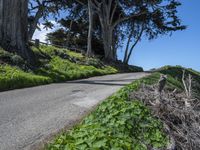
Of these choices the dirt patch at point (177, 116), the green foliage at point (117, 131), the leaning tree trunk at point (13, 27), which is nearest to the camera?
the green foliage at point (117, 131)

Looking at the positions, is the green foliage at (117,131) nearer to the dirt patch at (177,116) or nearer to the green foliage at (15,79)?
the dirt patch at (177,116)

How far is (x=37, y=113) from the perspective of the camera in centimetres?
1016

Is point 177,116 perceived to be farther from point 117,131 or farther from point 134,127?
point 117,131

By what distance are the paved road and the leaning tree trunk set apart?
29.3 feet

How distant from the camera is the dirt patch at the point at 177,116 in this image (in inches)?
307

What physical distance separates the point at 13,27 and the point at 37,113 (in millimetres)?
14353

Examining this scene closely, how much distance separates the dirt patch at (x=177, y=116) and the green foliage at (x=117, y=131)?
15.7 inches

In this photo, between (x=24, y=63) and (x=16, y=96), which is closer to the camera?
(x=16, y=96)

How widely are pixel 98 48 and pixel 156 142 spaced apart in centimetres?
4553

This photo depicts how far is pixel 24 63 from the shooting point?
21688 millimetres

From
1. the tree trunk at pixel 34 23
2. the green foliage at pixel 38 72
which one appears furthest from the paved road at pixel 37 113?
the tree trunk at pixel 34 23

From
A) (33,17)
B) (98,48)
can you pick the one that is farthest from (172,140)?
(98,48)

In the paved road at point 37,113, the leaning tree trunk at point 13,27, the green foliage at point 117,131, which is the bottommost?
the paved road at point 37,113

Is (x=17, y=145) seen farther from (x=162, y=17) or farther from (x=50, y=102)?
(x=162, y=17)
